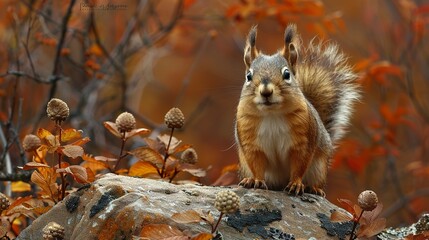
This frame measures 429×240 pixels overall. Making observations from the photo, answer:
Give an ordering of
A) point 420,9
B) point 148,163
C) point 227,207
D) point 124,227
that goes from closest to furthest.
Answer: point 227,207 < point 124,227 < point 148,163 < point 420,9

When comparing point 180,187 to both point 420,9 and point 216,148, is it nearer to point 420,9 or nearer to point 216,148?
point 420,9

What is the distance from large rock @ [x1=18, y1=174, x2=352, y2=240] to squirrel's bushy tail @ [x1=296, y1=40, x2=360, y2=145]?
45.0 inches

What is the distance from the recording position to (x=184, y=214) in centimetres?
254

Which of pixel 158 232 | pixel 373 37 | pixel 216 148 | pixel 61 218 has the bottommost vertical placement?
pixel 216 148

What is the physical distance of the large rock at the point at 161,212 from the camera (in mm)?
2795

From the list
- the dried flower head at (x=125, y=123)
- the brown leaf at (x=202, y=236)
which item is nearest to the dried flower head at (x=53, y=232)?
the brown leaf at (x=202, y=236)

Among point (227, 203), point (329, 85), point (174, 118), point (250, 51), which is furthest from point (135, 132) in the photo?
point (329, 85)

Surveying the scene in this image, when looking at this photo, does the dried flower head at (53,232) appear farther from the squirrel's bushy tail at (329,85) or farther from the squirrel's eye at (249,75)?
the squirrel's bushy tail at (329,85)

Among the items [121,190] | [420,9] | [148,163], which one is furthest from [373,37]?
[121,190]

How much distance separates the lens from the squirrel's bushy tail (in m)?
4.48

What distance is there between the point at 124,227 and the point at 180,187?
562 millimetres

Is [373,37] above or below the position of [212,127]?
above

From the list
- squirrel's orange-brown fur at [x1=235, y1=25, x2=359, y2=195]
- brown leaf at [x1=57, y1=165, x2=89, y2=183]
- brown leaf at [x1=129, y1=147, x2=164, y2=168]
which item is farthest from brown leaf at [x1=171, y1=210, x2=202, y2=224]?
squirrel's orange-brown fur at [x1=235, y1=25, x2=359, y2=195]

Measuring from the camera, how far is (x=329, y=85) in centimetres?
451
